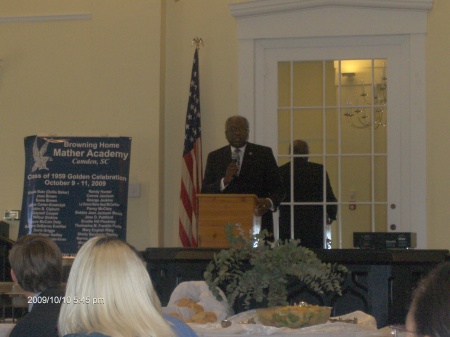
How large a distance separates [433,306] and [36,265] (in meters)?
2.27

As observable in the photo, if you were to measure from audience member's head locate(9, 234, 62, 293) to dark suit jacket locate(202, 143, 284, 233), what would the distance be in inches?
119

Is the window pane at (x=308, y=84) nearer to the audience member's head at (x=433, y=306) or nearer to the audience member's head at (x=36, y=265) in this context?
A: the audience member's head at (x=36, y=265)

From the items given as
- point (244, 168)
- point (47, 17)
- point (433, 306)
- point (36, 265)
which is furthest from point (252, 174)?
point (433, 306)

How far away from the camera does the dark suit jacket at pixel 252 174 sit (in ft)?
20.9

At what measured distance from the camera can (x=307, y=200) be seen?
24.5 feet

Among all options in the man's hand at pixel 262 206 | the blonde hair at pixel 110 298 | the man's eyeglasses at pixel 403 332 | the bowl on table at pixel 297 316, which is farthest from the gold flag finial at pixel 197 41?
the man's eyeglasses at pixel 403 332

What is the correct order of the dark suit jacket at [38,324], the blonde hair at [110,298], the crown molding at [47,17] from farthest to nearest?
the crown molding at [47,17]
the dark suit jacket at [38,324]
the blonde hair at [110,298]

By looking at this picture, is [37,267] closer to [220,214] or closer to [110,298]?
[110,298]

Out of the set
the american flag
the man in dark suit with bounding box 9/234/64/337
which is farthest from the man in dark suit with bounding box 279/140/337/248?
the man in dark suit with bounding box 9/234/64/337

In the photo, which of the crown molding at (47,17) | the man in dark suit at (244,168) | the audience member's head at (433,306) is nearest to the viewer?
the audience member's head at (433,306)

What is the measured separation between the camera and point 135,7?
300 inches

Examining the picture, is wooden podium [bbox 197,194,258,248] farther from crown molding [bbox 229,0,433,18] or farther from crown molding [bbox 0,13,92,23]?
crown molding [bbox 0,13,92,23]

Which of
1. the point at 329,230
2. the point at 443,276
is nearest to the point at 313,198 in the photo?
the point at 329,230

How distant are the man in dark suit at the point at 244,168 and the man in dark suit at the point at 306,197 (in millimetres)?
942
